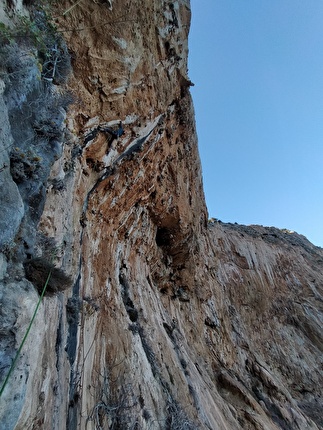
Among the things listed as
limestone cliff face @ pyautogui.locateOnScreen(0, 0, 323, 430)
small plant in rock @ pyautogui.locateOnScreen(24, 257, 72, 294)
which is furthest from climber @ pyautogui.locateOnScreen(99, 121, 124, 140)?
small plant in rock @ pyautogui.locateOnScreen(24, 257, 72, 294)

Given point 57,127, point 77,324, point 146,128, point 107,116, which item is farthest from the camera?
point 146,128

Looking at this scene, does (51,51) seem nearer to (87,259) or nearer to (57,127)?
(57,127)

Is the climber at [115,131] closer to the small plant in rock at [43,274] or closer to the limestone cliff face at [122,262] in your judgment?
the limestone cliff face at [122,262]

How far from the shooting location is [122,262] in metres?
6.59

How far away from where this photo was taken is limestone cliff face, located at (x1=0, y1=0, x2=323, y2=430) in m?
2.46

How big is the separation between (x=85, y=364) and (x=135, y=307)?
2.44 m

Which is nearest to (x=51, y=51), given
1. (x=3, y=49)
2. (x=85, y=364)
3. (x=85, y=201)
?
(x=3, y=49)

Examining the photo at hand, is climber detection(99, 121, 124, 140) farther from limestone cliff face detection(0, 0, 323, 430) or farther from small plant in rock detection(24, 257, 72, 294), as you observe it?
small plant in rock detection(24, 257, 72, 294)

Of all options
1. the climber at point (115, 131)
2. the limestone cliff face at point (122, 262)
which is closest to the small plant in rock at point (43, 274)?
the limestone cliff face at point (122, 262)

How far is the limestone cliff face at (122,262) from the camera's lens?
2465mm

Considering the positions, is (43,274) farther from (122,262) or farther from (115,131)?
(122,262)

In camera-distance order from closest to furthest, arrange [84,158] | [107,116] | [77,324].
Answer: [77,324], [84,158], [107,116]

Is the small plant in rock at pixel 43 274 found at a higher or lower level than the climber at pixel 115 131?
lower

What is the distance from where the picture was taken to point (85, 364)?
3.76 meters
